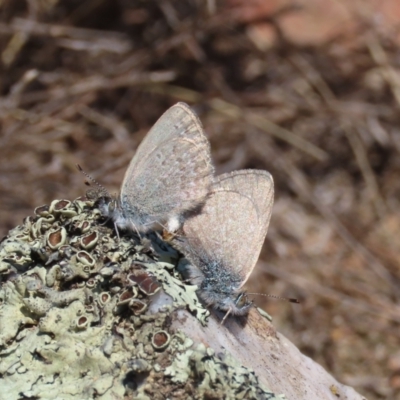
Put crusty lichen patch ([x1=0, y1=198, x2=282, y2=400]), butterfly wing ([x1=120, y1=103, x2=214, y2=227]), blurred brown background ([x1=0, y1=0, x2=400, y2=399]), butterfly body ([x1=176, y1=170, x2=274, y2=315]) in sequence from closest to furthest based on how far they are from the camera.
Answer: crusty lichen patch ([x1=0, y1=198, x2=282, y2=400])
butterfly body ([x1=176, y1=170, x2=274, y2=315])
butterfly wing ([x1=120, y1=103, x2=214, y2=227])
blurred brown background ([x1=0, y1=0, x2=400, y2=399])

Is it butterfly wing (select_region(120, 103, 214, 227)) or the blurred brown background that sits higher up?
butterfly wing (select_region(120, 103, 214, 227))

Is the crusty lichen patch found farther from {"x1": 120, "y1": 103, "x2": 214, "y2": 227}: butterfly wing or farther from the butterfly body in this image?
{"x1": 120, "y1": 103, "x2": 214, "y2": 227}: butterfly wing

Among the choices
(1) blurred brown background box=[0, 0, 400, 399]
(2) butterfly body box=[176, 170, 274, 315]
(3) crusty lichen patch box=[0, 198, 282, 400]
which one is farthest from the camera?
(1) blurred brown background box=[0, 0, 400, 399]

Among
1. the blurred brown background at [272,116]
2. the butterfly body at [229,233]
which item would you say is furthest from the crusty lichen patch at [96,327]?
the blurred brown background at [272,116]

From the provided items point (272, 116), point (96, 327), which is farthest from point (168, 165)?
point (272, 116)

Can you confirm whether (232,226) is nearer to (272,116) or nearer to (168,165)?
(168,165)

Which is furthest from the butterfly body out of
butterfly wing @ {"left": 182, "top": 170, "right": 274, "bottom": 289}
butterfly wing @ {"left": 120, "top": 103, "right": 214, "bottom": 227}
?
butterfly wing @ {"left": 120, "top": 103, "right": 214, "bottom": 227}

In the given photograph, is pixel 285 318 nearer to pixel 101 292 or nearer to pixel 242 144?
pixel 242 144

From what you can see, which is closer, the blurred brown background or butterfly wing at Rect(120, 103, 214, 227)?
butterfly wing at Rect(120, 103, 214, 227)
